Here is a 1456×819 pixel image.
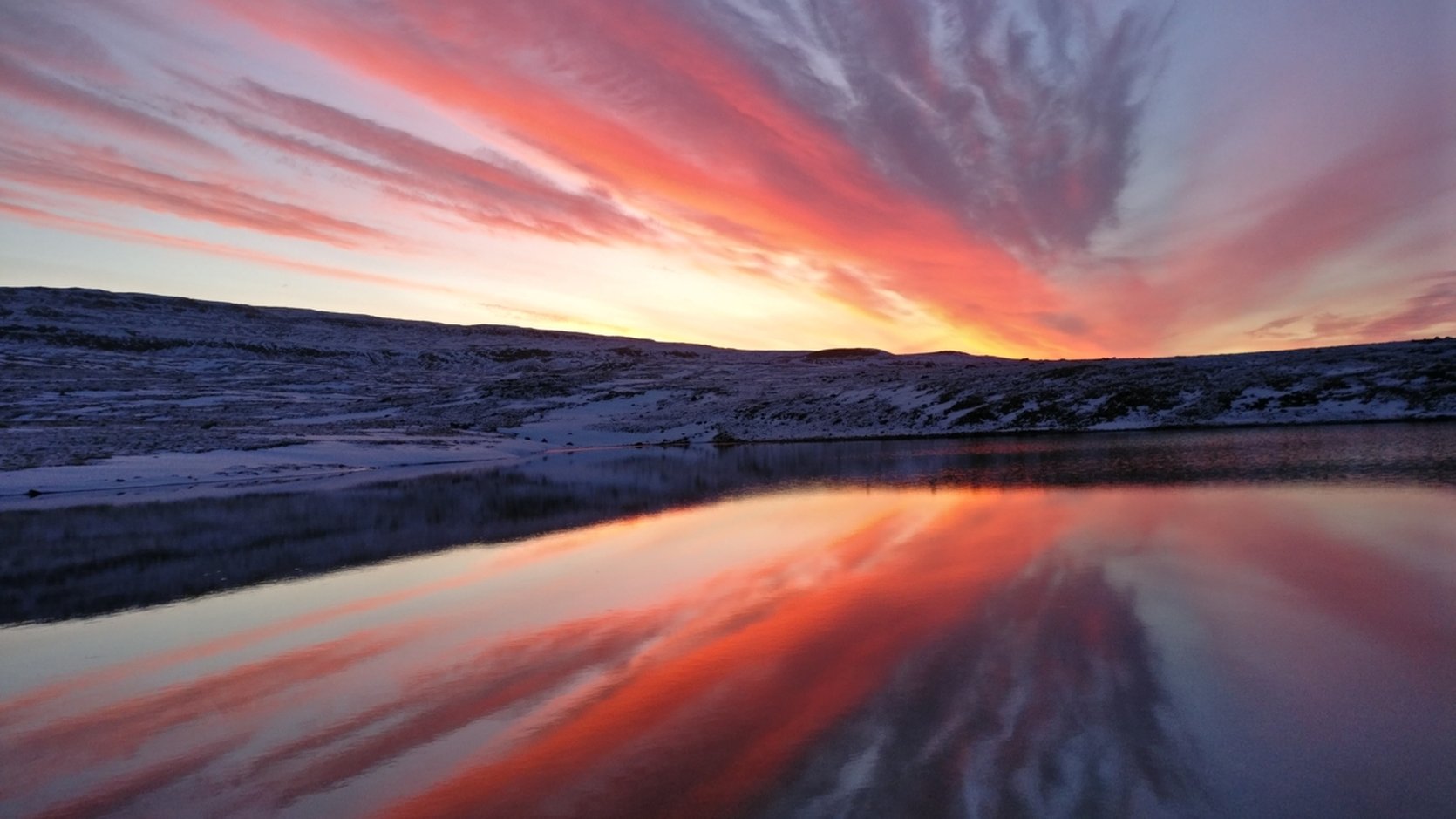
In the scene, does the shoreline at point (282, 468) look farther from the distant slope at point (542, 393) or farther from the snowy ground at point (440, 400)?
the distant slope at point (542, 393)

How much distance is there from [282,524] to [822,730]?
1773 centimetres

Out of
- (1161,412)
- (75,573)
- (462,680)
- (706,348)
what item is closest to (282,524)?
(75,573)

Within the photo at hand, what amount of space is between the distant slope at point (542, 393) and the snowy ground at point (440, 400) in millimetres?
255

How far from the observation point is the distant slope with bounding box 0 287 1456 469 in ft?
140

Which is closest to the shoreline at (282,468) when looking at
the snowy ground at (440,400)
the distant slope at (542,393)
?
the snowy ground at (440,400)

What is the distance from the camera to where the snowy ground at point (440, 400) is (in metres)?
35.0

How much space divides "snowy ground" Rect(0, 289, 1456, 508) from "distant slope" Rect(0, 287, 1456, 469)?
25 centimetres

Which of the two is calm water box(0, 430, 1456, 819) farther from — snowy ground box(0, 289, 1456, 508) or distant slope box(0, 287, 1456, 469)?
distant slope box(0, 287, 1456, 469)

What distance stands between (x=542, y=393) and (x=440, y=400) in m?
10.0

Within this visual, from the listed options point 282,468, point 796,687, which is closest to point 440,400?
point 282,468

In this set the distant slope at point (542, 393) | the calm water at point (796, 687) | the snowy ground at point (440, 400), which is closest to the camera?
the calm water at point (796, 687)

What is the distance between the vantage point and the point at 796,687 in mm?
6719

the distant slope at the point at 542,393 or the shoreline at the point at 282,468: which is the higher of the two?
the distant slope at the point at 542,393

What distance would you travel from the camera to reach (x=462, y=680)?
744 centimetres
